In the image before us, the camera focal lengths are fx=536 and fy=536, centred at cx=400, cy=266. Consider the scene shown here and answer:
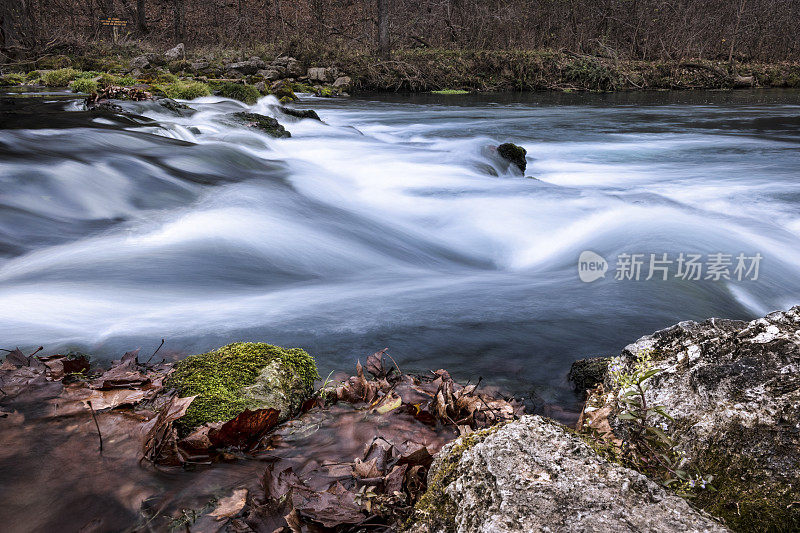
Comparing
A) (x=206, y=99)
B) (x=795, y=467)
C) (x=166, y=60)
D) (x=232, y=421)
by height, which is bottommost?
(x=232, y=421)

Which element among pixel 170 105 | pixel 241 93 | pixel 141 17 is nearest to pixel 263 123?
pixel 170 105

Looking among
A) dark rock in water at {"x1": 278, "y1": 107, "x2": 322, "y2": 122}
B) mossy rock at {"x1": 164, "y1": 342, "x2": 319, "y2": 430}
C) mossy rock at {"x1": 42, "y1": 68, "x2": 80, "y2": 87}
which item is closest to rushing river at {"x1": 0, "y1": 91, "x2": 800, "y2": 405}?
mossy rock at {"x1": 164, "y1": 342, "x2": 319, "y2": 430}

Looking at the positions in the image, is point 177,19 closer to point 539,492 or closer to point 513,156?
point 513,156

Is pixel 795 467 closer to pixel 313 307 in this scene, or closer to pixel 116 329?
pixel 313 307

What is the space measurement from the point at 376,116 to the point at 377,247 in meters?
10.9

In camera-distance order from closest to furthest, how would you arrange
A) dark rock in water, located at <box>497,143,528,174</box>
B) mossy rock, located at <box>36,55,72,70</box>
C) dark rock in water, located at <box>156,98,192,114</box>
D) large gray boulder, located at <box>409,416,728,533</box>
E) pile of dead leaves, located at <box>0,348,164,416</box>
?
large gray boulder, located at <box>409,416,728,533</box>, pile of dead leaves, located at <box>0,348,164,416</box>, dark rock in water, located at <box>497,143,528,174</box>, dark rock in water, located at <box>156,98,192,114</box>, mossy rock, located at <box>36,55,72,70</box>

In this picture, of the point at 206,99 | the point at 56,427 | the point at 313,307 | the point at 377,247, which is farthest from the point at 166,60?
the point at 56,427

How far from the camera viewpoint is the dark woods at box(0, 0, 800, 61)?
29234 mm

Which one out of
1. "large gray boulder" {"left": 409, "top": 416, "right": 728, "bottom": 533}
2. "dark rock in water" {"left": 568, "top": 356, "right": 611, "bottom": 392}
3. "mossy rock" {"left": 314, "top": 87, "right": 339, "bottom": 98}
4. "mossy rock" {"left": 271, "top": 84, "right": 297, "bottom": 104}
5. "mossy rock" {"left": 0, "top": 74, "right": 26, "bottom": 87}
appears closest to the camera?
"large gray boulder" {"left": 409, "top": 416, "right": 728, "bottom": 533}

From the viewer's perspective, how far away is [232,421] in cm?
210

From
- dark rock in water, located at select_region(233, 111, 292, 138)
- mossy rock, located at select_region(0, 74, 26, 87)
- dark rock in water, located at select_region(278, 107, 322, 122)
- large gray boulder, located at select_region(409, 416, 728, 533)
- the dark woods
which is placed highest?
the dark woods

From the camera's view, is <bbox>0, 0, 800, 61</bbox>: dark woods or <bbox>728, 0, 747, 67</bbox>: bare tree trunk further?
<bbox>728, 0, 747, 67</bbox>: bare tree trunk

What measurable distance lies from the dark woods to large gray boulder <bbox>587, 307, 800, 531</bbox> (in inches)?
1093

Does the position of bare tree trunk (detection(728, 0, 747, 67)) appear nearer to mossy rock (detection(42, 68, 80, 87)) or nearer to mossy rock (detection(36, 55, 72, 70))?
mossy rock (detection(42, 68, 80, 87))
